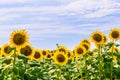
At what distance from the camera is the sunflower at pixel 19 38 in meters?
7.90

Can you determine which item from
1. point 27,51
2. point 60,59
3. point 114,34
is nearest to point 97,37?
point 114,34

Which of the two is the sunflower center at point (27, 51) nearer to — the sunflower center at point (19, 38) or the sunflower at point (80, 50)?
the sunflower center at point (19, 38)

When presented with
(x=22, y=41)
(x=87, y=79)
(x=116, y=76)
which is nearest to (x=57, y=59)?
(x=87, y=79)

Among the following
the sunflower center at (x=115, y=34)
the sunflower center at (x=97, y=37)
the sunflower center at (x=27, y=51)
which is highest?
the sunflower center at (x=115, y=34)

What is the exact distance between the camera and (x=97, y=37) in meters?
11.3

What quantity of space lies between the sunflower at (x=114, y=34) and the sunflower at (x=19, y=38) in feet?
14.4

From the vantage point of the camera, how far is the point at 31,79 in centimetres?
736

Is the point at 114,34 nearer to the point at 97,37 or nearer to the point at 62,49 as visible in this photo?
the point at 97,37

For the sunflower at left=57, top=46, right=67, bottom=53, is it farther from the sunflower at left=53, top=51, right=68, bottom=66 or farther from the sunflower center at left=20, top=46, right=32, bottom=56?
the sunflower center at left=20, top=46, right=32, bottom=56

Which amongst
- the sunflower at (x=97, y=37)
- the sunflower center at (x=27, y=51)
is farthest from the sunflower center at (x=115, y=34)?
the sunflower center at (x=27, y=51)

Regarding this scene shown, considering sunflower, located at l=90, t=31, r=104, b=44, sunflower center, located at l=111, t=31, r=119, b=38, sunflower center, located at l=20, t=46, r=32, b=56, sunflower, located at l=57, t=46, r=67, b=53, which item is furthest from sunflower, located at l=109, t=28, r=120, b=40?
sunflower center, located at l=20, t=46, r=32, b=56

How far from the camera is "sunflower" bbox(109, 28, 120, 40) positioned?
11.7 metres

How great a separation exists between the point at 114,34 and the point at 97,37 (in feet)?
2.53

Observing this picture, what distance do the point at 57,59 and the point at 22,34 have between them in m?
2.56
